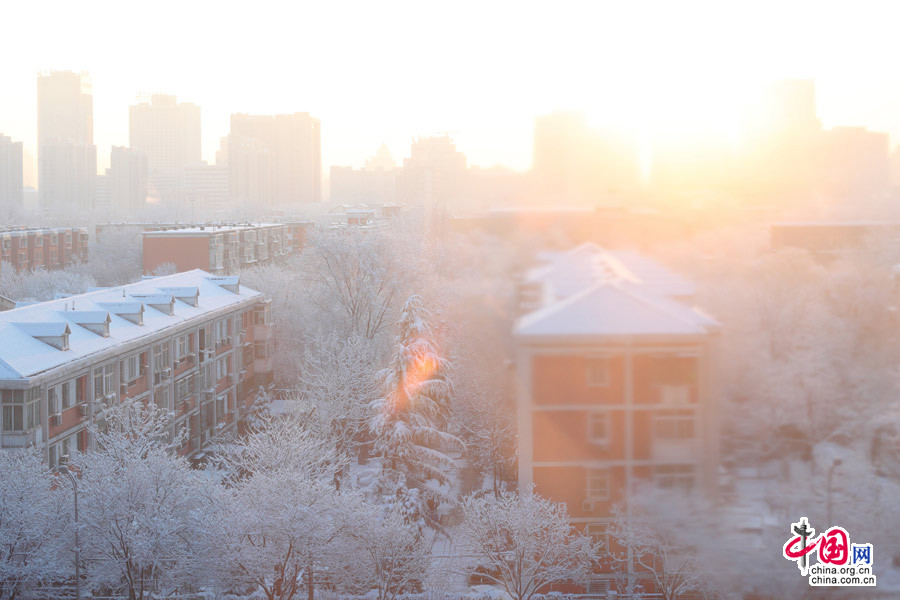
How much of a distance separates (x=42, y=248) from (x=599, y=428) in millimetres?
27918

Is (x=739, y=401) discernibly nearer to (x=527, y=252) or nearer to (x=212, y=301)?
(x=527, y=252)

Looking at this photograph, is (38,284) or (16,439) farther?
(38,284)

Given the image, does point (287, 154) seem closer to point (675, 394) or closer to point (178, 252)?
point (178, 252)

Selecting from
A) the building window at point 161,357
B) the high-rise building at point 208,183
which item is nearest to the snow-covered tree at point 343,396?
the building window at point 161,357

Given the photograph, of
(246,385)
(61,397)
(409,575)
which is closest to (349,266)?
(246,385)

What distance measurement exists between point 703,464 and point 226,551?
18.7 ft

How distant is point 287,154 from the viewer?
60219mm

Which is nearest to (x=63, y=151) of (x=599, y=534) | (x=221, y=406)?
(x=221, y=406)

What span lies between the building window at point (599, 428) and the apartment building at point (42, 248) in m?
25.3

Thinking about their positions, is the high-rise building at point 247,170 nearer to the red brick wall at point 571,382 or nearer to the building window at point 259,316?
the building window at point 259,316

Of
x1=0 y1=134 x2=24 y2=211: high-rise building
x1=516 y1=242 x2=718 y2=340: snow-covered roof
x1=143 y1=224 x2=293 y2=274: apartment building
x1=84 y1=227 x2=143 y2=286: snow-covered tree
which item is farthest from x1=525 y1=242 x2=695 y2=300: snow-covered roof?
x1=0 y1=134 x2=24 y2=211: high-rise building

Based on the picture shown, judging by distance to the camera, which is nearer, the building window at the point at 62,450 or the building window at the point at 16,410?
the building window at the point at 16,410

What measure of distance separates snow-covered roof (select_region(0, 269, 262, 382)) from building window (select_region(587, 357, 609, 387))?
21.9 feet

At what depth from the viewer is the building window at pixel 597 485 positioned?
319cm
